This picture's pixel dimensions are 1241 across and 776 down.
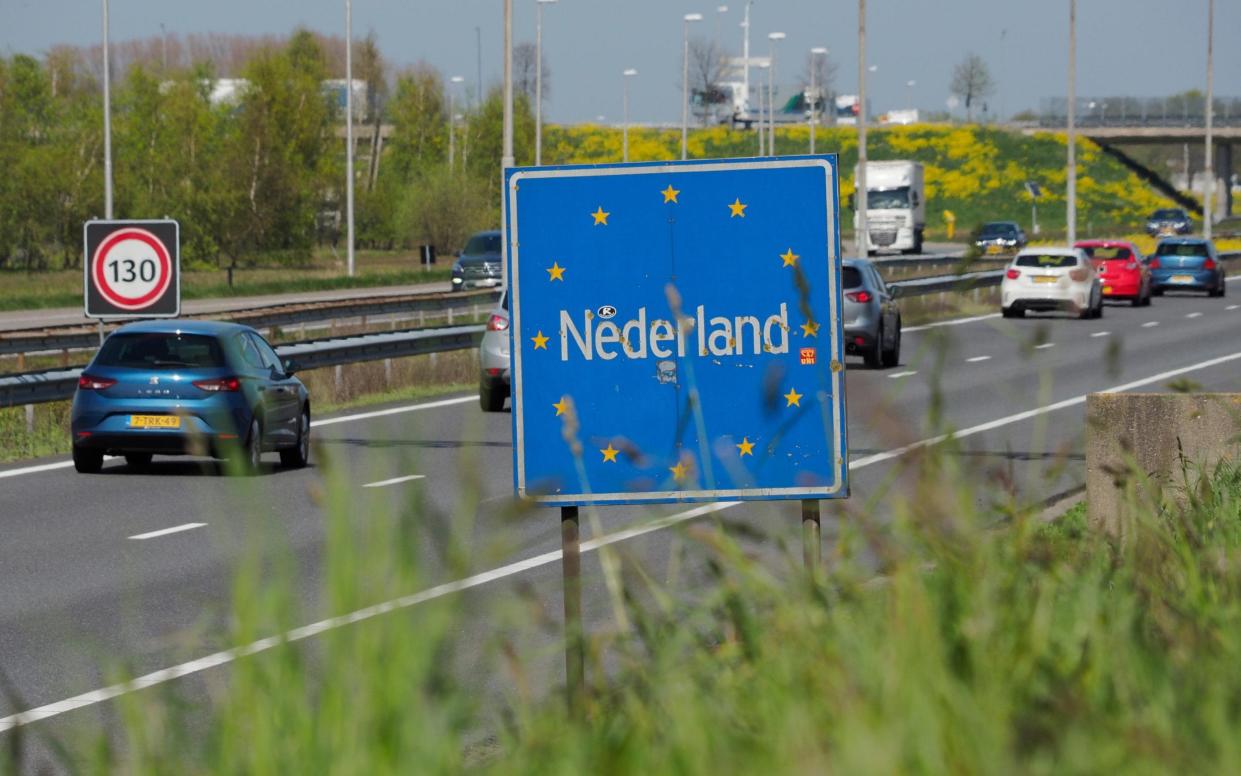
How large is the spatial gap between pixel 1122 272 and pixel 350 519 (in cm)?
5143

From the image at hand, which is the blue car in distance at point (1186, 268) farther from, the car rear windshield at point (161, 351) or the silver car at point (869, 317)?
the car rear windshield at point (161, 351)

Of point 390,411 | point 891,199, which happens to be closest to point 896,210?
point 891,199

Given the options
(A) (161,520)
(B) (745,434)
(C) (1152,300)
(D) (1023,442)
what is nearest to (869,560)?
(B) (745,434)

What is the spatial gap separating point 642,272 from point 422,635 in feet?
15.7

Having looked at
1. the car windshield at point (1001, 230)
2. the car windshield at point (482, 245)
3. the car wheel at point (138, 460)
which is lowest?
the car wheel at point (138, 460)

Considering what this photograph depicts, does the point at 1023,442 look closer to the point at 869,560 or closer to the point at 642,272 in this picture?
the point at 869,560

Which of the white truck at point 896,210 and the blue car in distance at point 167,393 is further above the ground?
the white truck at point 896,210

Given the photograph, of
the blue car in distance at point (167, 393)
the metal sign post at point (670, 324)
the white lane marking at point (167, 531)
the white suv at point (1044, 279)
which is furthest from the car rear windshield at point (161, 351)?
the white suv at point (1044, 279)

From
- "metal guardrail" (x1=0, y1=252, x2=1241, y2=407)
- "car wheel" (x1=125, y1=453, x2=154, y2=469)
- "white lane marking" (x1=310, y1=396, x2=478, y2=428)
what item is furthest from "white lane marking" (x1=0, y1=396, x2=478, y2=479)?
"metal guardrail" (x1=0, y1=252, x2=1241, y2=407)

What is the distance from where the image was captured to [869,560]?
41.7 feet

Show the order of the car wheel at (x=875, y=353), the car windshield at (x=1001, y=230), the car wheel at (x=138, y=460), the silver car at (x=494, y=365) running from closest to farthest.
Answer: the car wheel at (x=138, y=460) → the silver car at (x=494, y=365) → the car wheel at (x=875, y=353) → the car windshield at (x=1001, y=230)

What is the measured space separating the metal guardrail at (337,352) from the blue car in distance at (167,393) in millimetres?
1924

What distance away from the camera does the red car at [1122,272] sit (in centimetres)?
5366

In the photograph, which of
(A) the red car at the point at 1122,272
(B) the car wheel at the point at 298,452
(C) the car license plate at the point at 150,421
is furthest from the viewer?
(A) the red car at the point at 1122,272
